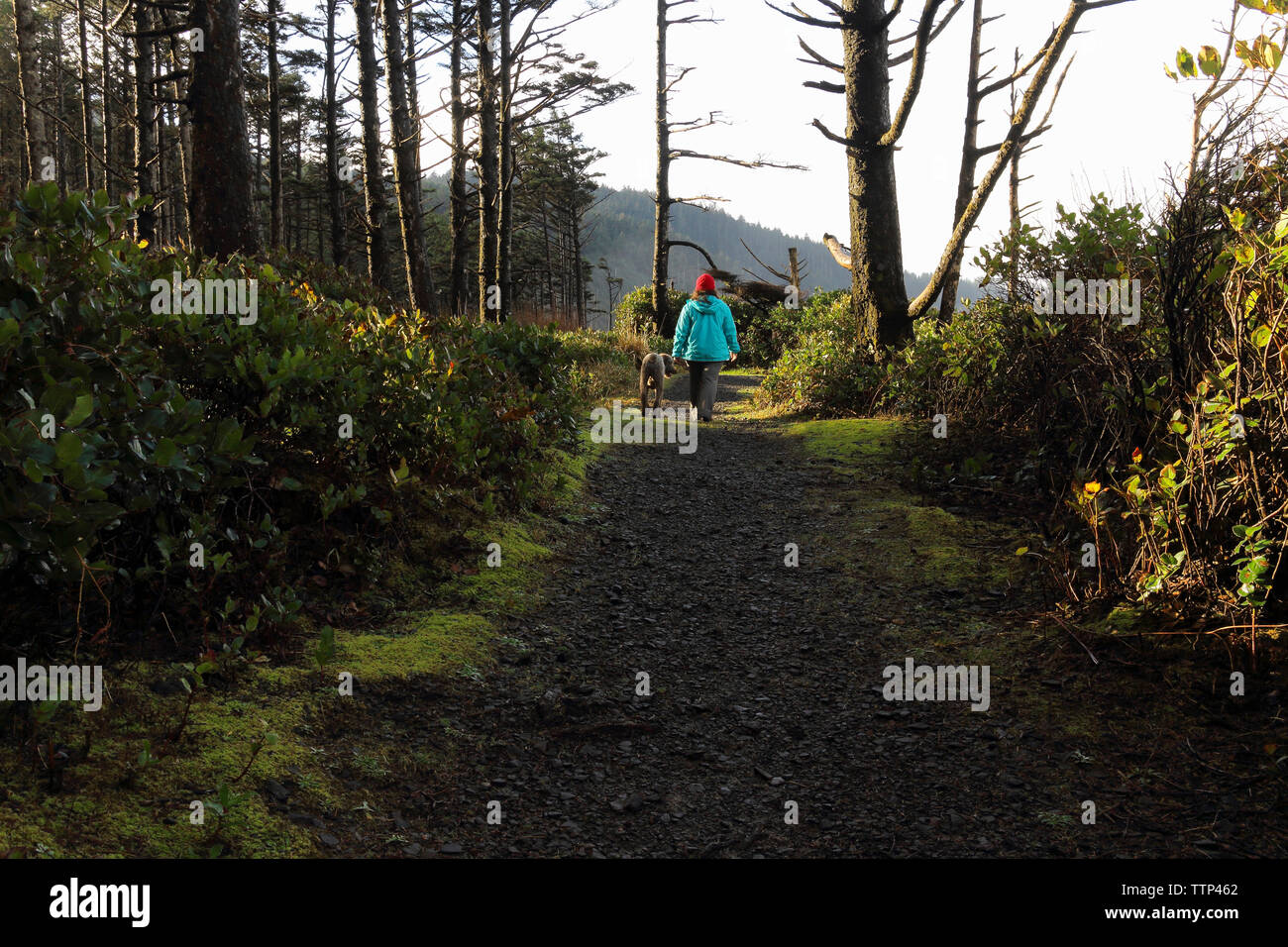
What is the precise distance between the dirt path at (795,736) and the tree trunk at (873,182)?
5456mm

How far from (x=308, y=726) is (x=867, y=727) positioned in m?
2.50

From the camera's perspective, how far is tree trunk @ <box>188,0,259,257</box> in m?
8.10

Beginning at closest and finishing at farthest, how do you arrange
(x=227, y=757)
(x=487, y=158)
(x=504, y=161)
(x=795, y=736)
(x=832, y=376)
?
(x=227, y=757) → (x=795, y=736) → (x=832, y=376) → (x=504, y=161) → (x=487, y=158)

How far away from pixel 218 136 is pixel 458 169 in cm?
1048

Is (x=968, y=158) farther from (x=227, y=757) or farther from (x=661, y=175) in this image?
(x=227, y=757)

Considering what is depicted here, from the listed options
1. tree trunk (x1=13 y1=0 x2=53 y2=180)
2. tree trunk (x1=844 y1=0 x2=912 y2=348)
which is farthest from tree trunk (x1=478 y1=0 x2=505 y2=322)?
tree trunk (x1=13 y1=0 x2=53 y2=180)

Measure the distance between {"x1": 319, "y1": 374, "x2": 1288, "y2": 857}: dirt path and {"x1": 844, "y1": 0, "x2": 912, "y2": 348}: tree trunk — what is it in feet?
17.9

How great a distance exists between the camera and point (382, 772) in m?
3.32

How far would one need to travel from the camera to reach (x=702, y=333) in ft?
38.3

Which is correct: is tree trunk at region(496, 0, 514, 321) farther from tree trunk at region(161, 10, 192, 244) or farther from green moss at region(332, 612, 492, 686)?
green moss at region(332, 612, 492, 686)

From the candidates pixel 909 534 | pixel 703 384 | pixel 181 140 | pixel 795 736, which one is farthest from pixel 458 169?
pixel 795 736

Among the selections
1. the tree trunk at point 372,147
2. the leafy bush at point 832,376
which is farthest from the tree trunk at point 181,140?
the leafy bush at point 832,376

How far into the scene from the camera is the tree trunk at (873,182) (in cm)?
1055

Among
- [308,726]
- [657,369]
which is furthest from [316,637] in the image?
[657,369]
